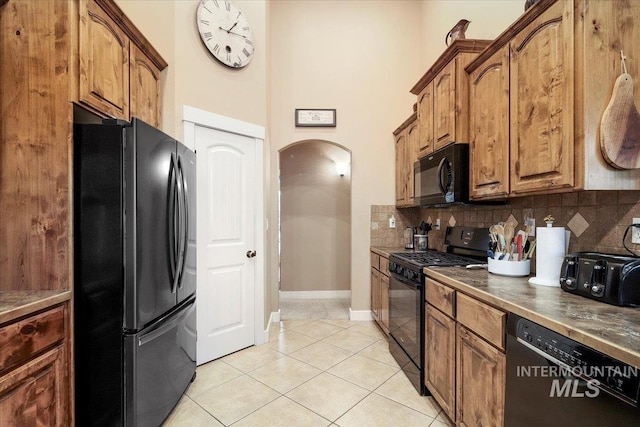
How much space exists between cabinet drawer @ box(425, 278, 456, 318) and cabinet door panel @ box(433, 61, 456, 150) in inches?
42.8

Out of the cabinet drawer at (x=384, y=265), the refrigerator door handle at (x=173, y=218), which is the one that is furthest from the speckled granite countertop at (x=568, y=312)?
the refrigerator door handle at (x=173, y=218)

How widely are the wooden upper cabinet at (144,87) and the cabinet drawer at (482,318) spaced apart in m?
2.34

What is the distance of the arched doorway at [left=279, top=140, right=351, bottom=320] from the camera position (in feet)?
15.4

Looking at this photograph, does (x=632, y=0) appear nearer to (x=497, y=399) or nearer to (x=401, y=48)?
(x=497, y=399)

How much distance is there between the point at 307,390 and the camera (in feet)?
7.03

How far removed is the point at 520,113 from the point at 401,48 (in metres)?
2.64

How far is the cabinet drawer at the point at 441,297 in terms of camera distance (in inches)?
64.9

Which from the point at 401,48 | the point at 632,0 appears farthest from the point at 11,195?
the point at 401,48

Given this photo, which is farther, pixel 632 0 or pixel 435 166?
pixel 435 166

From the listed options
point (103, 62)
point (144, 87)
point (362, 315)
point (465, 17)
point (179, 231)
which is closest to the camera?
point (103, 62)

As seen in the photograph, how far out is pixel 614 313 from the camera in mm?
1033

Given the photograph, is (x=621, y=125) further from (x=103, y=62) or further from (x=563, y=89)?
(x=103, y=62)

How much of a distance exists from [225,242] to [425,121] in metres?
2.11

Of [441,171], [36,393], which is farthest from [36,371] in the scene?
[441,171]
